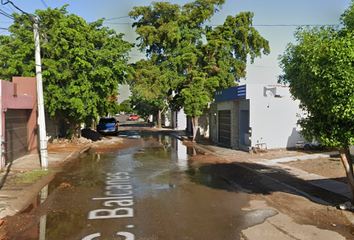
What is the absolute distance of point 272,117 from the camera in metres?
18.2

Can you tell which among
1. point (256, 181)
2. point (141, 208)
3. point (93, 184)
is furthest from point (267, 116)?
point (141, 208)

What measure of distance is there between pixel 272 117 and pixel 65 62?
13.7m

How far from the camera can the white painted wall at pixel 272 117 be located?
Answer: 17.9 m

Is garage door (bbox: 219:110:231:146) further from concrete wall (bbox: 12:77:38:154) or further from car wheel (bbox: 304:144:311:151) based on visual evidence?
concrete wall (bbox: 12:77:38:154)

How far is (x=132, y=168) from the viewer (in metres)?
13.5

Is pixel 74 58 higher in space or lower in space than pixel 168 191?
higher

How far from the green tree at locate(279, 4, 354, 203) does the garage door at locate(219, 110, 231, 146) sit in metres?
13.7

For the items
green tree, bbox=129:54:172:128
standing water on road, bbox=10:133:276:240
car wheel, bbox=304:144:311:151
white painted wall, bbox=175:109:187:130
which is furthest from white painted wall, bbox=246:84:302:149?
white painted wall, bbox=175:109:187:130

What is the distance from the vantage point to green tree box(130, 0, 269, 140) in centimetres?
2409

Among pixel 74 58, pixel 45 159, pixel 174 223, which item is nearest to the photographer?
pixel 174 223

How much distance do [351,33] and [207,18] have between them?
24251mm

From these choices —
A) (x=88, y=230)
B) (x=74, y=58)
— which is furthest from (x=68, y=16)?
(x=88, y=230)

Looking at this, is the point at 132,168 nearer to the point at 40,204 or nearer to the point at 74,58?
the point at 40,204

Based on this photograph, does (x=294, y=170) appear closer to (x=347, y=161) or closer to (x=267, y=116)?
(x=347, y=161)
